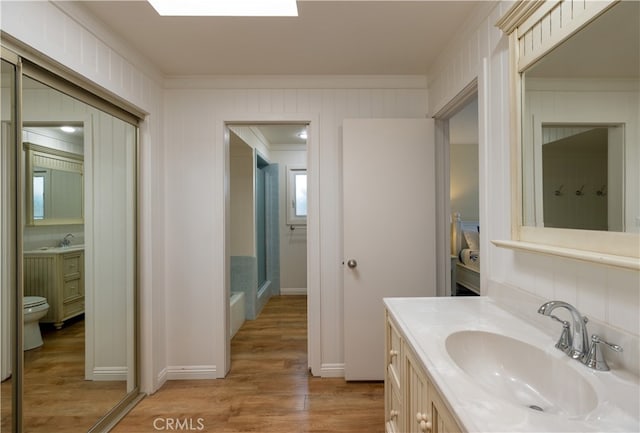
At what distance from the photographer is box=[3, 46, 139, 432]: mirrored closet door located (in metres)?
1.34

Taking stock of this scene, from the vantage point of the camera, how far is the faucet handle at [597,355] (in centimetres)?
81

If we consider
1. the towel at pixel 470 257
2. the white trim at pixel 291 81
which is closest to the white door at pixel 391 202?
the white trim at pixel 291 81

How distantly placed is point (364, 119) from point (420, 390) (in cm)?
179

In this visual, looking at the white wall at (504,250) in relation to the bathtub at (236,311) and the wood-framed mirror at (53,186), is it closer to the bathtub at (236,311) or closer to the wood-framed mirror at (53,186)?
the wood-framed mirror at (53,186)

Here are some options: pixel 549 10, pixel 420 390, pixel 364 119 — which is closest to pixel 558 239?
pixel 420 390

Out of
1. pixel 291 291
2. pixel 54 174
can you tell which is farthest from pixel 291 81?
pixel 291 291

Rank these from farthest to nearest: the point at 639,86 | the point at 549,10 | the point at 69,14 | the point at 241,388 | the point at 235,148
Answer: the point at 235,148, the point at 241,388, the point at 69,14, the point at 549,10, the point at 639,86

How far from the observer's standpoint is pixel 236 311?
10.9 ft

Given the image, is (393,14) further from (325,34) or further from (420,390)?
(420,390)

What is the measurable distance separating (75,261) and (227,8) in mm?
1541

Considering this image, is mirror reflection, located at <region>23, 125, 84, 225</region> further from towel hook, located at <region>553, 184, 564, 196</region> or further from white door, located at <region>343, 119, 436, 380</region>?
towel hook, located at <region>553, 184, 564, 196</region>

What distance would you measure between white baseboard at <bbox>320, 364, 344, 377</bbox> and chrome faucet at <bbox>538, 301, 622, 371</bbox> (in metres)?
1.72

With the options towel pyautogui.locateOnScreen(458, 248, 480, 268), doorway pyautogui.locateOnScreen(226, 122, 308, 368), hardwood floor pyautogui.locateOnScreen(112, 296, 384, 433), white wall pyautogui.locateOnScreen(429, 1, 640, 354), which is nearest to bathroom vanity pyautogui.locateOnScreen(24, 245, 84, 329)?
hardwood floor pyautogui.locateOnScreen(112, 296, 384, 433)

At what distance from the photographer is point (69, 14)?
4.86 ft
